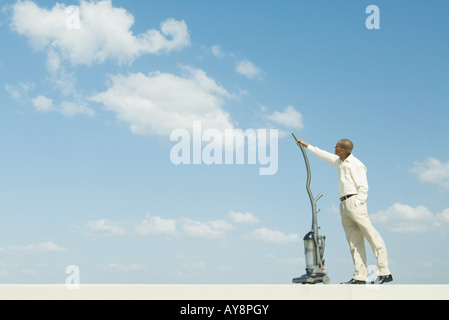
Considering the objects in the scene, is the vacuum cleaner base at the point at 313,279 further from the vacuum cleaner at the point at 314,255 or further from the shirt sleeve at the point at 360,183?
the shirt sleeve at the point at 360,183

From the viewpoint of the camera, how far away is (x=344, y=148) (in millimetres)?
7785

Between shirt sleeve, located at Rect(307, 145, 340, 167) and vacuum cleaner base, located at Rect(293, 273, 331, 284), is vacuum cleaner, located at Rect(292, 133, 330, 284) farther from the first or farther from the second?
shirt sleeve, located at Rect(307, 145, 340, 167)

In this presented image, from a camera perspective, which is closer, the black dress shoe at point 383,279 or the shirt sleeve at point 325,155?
the black dress shoe at point 383,279

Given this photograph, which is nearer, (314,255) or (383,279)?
(383,279)

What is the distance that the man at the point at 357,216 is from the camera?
7383mm

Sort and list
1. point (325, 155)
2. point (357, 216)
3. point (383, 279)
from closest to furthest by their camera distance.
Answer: point (383, 279) < point (357, 216) < point (325, 155)

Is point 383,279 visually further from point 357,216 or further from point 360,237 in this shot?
point 357,216

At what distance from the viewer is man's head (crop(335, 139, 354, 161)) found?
25.5ft

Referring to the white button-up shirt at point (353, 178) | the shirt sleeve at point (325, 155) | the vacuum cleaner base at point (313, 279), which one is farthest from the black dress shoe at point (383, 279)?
the shirt sleeve at point (325, 155)

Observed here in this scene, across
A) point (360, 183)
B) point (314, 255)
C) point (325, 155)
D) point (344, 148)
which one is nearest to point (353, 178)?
point (360, 183)

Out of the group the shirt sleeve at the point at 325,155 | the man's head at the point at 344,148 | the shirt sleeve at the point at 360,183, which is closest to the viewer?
the shirt sleeve at the point at 360,183

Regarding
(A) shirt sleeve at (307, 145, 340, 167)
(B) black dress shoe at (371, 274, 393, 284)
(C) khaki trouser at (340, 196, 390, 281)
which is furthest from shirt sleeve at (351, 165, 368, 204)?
(B) black dress shoe at (371, 274, 393, 284)

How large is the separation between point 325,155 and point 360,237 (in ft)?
4.59
